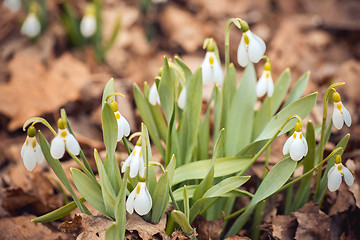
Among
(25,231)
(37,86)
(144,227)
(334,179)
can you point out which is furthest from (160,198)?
A: (37,86)

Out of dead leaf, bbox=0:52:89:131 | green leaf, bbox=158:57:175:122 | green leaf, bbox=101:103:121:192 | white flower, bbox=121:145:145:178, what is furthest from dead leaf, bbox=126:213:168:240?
dead leaf, bbox=0:52:89:131

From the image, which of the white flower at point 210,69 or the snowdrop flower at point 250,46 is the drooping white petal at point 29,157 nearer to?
the white flower at point 210,69

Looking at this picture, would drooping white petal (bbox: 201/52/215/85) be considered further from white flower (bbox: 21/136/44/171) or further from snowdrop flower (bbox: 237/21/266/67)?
white flower (bbox: 21/136/44/171)

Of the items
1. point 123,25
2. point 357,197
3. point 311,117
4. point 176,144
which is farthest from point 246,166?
point 123,25

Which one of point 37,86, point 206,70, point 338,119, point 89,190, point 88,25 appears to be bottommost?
point 89,190

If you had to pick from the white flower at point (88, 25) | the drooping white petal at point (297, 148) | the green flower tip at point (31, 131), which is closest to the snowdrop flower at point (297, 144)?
the drooping white petal at point (297, 148)

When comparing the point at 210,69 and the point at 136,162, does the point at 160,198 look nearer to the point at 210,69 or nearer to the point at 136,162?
the point at 136,162
